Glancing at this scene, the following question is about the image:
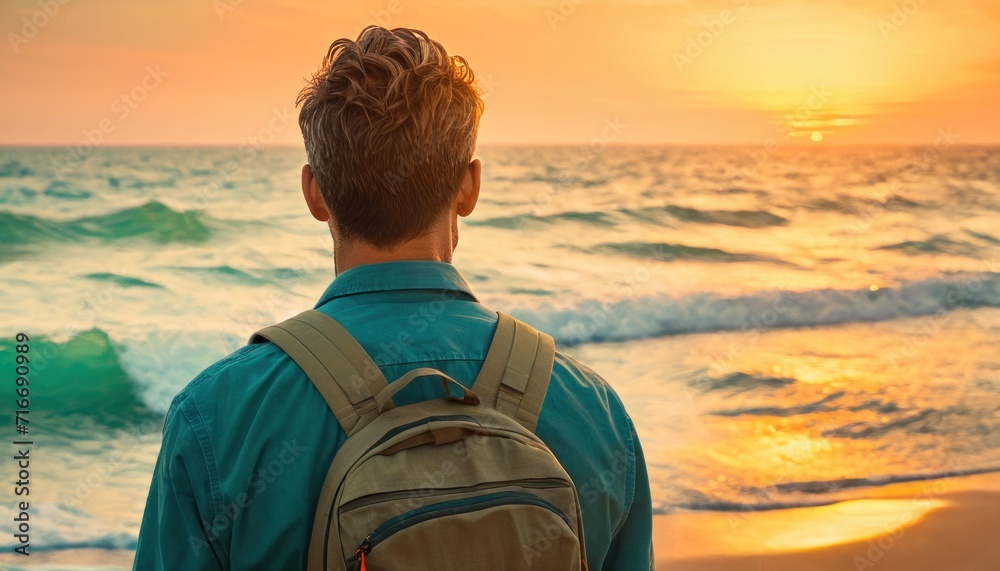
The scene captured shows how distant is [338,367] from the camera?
3.87ft

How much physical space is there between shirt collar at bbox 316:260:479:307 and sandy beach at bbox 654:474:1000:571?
10.9 feet

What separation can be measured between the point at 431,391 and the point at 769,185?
21.9 metres

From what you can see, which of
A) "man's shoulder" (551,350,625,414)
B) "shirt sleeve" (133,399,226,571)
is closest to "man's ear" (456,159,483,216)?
"man's shoulder" (551,350,625,414)

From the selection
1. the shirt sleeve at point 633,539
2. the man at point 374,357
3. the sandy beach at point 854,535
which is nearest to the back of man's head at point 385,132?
the man at point 374,357

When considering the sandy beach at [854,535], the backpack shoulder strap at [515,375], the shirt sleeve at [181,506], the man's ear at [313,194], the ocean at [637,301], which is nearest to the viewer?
the shirt sleeve at [181,506]

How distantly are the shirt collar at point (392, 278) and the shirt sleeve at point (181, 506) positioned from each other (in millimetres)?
279

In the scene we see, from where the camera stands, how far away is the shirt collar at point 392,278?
4.24 ft

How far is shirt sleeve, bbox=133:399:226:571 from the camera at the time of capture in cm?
114

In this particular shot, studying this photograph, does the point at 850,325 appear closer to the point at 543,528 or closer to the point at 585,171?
the point at 543,528

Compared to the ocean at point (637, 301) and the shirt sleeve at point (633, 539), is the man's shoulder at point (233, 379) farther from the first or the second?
the ocean at point (637, 301)

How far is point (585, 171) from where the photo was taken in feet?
75.8

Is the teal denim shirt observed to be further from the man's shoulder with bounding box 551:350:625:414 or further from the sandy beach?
the sandy beach

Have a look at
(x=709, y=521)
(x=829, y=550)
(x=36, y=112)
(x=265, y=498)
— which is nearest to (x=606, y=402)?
(x=265, y=498)

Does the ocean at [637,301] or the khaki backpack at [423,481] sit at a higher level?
the khaki backpack at [423,481]
